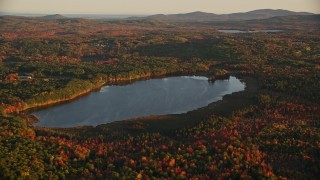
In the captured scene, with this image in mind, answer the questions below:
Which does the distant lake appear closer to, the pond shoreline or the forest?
the pond shoreline

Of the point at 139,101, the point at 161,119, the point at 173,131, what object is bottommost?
the point at 139,101

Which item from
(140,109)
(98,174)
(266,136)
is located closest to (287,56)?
(140,109)

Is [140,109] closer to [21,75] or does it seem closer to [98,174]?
[98,174]

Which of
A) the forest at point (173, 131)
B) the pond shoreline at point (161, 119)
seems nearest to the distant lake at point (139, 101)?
the pond shoreline at point (161, 119)

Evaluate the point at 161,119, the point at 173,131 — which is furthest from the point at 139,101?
the point at 173,131

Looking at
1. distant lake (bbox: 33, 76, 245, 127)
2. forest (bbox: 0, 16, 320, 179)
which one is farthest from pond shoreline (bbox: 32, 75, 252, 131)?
distant lake (bbox: 33, 76, 245, 127)

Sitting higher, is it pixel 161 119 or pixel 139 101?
pixel 161 119

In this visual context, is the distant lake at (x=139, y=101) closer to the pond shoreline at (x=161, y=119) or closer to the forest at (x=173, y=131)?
the pond shoreline at (x=161, y=119)

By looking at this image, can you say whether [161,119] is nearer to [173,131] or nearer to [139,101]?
[173,131]
